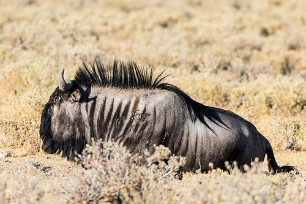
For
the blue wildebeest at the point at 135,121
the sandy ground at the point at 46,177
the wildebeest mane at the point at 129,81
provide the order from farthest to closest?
the wildebeest mane at the point at 129,81
the blue wildebeest at the point at 135,121
the sandy ground at the point at 46,177

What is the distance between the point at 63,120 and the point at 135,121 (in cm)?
76

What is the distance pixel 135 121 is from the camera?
6.03 m

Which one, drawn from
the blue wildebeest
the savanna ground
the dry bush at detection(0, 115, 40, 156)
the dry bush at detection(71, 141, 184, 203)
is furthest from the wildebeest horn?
the dry bush at detection(0, 115, 40, 156)

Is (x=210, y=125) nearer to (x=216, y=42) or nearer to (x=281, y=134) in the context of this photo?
(x=281, y=134)

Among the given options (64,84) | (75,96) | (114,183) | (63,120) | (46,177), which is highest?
(64,84)

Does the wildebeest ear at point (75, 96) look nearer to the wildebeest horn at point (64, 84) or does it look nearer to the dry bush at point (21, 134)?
the wildebeest horn at point (64, 84)

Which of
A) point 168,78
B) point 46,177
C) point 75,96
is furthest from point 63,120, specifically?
point 168,78

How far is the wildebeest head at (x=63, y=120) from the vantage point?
20.0ft

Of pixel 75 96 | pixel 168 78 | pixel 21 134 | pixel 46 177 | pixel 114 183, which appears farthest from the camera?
pixel 168 78

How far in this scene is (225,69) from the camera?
46.0ft

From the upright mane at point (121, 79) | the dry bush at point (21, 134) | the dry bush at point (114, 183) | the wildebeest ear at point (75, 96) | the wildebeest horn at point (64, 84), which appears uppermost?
the upright mane at point (121, 79)

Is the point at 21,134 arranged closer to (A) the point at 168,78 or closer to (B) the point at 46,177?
(B) the point at 46,177

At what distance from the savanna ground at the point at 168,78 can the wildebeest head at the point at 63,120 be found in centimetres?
33

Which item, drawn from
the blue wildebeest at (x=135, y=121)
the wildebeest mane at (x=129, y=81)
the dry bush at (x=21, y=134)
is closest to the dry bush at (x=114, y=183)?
the blue wildebeest at (x=135, y=121)
